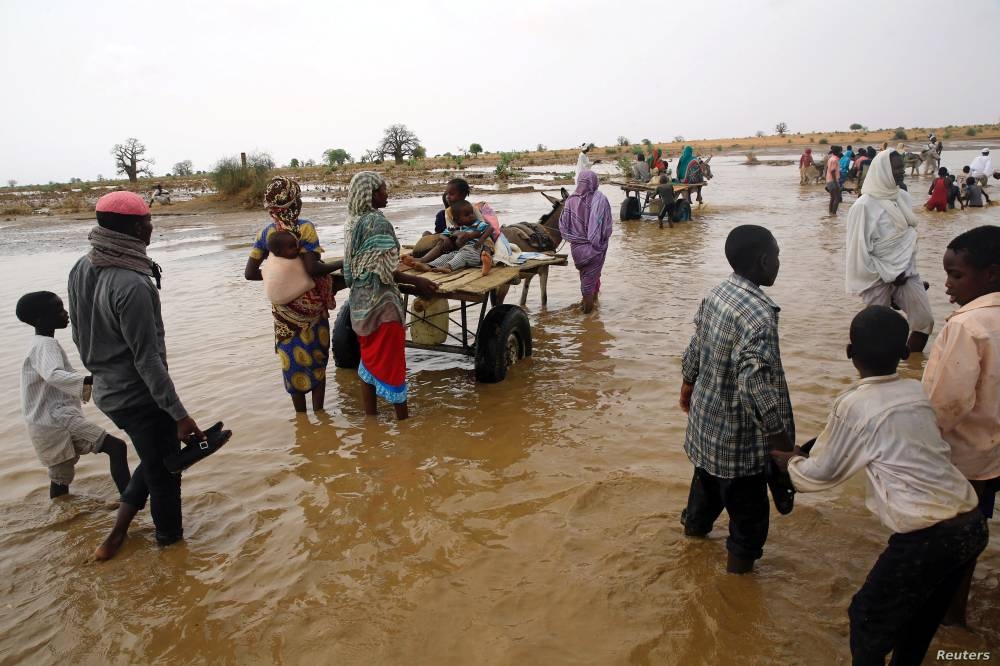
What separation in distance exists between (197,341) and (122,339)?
4562 mm

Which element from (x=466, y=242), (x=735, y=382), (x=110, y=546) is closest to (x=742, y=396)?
(x=735, y=382)

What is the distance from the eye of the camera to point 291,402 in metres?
5.48

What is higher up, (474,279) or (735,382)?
(474,279)

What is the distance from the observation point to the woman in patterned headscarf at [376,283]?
4445 millimetres

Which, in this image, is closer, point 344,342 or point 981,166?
point 344,342

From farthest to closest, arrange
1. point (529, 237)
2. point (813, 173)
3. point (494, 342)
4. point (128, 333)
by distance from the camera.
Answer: point (813, 173) → point (529, 237) → point (494, 342) → point (128, 333)

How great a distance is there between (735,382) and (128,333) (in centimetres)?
280

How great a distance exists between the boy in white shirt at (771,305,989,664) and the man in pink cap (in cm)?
296

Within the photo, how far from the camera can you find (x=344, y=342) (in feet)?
20.0

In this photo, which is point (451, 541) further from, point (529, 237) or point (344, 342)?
point (529, 237)

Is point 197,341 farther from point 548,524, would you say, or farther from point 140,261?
point 548,524

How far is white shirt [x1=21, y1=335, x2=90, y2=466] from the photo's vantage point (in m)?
3.69

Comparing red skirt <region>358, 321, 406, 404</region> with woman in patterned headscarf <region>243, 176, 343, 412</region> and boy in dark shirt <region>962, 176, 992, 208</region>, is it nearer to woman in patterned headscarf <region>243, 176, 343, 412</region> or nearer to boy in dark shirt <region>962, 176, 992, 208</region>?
woman in patterned headscarf <region>243, 176, 343, 412</region>

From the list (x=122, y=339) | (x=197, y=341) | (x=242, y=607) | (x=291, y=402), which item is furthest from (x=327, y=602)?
(x=197, y=341)
